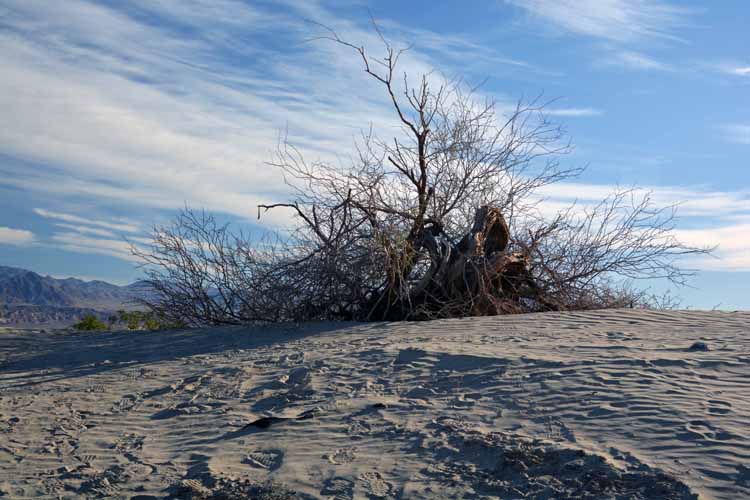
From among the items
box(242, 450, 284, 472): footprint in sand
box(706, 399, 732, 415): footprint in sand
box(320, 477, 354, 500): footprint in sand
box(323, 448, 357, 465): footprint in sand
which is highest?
box(706, 399, 732, 415): footprint in sand

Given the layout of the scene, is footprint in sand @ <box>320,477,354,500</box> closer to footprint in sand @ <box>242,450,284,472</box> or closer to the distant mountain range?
footprint in sand @ <box>242,450,284,472</box>

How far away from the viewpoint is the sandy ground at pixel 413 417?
5.17 meters

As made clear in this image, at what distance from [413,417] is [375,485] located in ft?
4.19

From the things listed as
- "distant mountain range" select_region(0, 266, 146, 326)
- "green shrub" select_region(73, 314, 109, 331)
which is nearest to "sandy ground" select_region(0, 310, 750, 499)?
"green shrub" select_region(73, 314, 109, 331)

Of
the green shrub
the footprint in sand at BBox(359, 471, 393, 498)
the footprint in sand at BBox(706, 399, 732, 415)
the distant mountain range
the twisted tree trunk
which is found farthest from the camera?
the distant mountain range

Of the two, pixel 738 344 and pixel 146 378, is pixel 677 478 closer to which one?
pixel 738 344

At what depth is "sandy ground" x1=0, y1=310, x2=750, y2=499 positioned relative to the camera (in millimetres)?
5172

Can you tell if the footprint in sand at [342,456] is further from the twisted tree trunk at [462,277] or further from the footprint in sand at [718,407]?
the twisted tree trunk at [462,277]

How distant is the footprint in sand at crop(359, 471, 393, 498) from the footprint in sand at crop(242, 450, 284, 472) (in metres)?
0.72

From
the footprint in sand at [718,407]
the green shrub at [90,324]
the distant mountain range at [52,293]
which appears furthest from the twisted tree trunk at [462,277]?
the distant mountain range at [52,293]

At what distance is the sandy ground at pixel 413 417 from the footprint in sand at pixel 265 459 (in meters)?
0.02

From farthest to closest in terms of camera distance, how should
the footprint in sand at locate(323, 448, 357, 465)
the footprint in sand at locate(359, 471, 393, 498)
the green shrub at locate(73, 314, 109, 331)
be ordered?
the green shrub at locate(73, 314, 109, 331) → the footprint in sand at locate(323, 448, 357, 465) → the footprint in sand at locate(359, 471, 393, 498)

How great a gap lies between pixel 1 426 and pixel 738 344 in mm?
7080

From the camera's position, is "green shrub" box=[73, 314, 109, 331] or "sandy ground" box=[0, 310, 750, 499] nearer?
"sandy ground" box=[0, 310, 750, 499]
